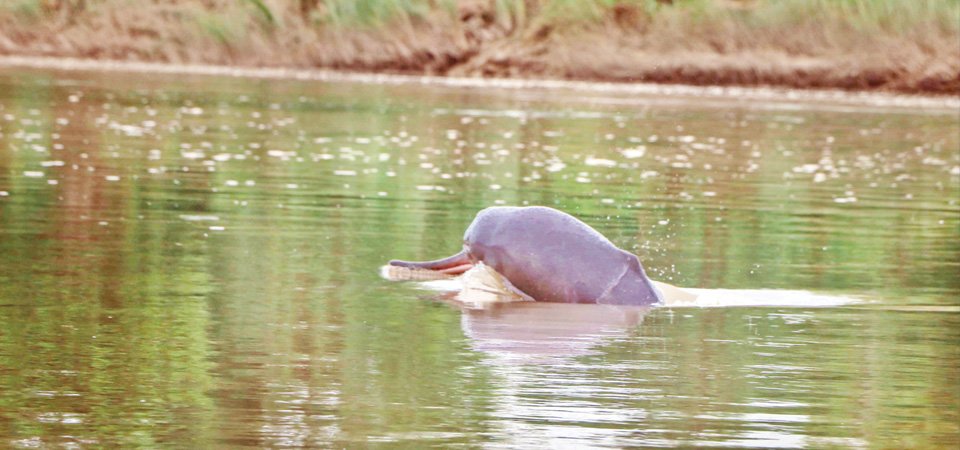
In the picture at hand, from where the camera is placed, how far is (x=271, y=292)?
11109mm

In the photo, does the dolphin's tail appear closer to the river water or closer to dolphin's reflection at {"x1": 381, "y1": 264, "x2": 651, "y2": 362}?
dolphin's reflection at {"x1": 381, "y1": 264, "x2": 651, "y2": 362}

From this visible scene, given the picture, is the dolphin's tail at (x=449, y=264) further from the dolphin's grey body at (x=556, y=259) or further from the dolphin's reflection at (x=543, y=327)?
the dolphin's reflection at (x=543, y=327)

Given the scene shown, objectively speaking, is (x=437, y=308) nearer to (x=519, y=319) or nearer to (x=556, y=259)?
(x=519, y=319)

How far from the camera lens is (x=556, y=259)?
1127 cm

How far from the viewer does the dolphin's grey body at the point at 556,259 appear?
36.7ft

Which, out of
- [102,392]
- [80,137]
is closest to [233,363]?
[102,392]

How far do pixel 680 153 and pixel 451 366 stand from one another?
17.4 metres

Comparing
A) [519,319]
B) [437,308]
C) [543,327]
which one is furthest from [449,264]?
[543,327]

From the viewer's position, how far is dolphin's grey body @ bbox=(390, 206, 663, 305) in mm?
11195

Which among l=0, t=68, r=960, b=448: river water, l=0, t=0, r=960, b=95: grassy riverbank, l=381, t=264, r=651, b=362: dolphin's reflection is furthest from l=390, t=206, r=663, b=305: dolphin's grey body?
l=0, t=0, r=960, b=95: grassy riverbank

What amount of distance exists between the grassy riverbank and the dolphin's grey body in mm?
36946

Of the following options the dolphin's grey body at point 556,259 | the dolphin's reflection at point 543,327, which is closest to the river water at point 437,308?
the dolphin's reflection at point 543,327

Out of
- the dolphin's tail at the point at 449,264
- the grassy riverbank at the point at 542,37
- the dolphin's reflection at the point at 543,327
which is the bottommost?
the dolphin's reflection at the point at 543,327

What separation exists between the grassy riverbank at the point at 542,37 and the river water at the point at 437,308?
23492 mm
